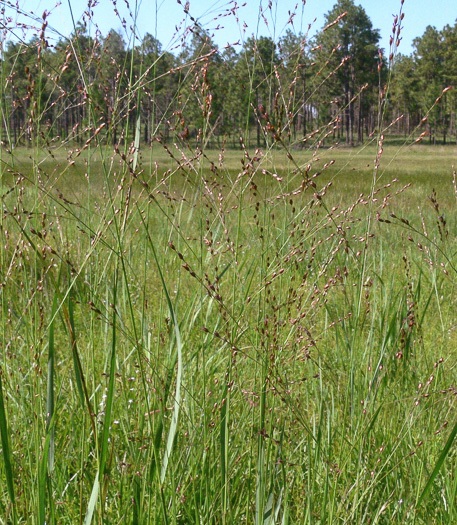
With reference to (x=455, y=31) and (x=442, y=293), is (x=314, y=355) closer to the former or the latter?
(x=442, y=293)

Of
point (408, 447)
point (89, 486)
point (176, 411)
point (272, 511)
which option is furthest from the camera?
point (408, 447)

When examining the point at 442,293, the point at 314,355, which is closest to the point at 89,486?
the point at 314,355

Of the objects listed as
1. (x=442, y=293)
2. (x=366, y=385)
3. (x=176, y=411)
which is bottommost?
(x=442, y=293)

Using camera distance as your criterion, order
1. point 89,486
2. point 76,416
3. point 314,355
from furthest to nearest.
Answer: point 314,355 < point 76,416 < point 89,486

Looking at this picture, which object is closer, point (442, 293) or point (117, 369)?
point (117, 369)

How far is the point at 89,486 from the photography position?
1.38 meters

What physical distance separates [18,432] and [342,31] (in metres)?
66.1

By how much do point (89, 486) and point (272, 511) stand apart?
19.1 inches

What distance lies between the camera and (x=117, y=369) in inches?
77.7

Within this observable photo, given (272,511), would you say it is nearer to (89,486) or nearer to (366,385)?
(89,486)

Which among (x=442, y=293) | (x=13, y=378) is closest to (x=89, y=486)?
(x=13, y=378)

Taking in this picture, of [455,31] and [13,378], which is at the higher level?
[455,31]

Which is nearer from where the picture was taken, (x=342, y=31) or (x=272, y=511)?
A: (x=272, y=511)

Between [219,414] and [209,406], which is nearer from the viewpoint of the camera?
[219,414]
